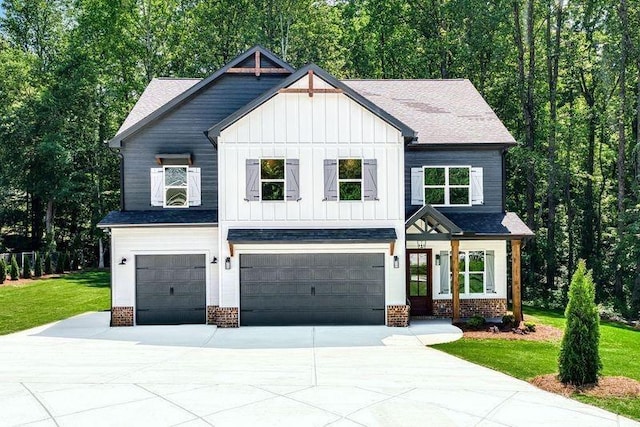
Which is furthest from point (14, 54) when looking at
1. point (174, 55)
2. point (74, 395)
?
point (74, 395)

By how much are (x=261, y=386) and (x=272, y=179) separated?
823cm

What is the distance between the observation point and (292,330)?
1638cm

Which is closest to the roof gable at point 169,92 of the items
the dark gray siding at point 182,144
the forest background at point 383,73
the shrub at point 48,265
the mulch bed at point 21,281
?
the dark gray siding at point 182,144

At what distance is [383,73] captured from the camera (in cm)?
3784

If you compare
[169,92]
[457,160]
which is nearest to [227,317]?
[457,160]

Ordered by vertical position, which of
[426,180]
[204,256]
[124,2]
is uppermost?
[124,2]

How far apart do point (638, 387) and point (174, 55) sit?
1320 inches

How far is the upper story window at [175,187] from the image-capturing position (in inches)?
727

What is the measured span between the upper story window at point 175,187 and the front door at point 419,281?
7.31 m

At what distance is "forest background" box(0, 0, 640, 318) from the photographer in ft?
98.5

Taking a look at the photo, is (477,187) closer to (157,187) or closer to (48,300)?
(157,187)

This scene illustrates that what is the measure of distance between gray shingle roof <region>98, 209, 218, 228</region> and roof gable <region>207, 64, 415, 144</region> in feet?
8.63

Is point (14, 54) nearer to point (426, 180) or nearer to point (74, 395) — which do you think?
point (426, 180)

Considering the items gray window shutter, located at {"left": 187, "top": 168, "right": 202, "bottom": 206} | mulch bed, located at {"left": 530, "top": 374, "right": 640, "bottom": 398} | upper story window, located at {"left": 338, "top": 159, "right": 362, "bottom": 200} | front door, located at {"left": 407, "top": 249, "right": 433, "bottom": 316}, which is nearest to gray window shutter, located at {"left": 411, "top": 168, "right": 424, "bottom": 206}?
front door, located at {"left": 407, "top": 249, "right": 433, "bottom": 316}
